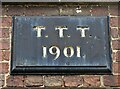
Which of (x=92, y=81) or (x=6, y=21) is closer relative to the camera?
(x=92, y=81)

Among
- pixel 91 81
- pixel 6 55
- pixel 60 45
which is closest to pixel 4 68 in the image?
pixel 6 55

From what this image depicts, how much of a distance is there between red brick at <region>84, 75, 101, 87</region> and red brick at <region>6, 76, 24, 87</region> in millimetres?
302

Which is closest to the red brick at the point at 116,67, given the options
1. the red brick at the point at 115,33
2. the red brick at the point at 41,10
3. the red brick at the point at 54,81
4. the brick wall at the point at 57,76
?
the brick wall at the point at 57,76

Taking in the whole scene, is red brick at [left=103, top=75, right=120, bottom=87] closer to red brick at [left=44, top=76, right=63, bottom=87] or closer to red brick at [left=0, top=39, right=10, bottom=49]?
red brick at [left=44, top=76, right=63, bottom=87]

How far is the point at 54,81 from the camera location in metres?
2.18

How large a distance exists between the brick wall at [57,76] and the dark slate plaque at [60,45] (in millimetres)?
26

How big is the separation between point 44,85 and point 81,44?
269 mm

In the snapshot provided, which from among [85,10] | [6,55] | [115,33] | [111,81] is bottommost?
[111,81]

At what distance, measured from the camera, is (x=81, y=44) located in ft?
7.36

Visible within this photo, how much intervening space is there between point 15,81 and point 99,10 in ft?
1.82

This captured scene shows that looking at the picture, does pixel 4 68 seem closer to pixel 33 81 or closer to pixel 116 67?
pixel 33 81

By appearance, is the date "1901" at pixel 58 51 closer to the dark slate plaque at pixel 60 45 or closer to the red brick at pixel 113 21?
the dark slate plaque at pixel 60 45

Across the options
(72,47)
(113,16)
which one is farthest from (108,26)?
(72,47)

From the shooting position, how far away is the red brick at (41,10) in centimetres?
233
